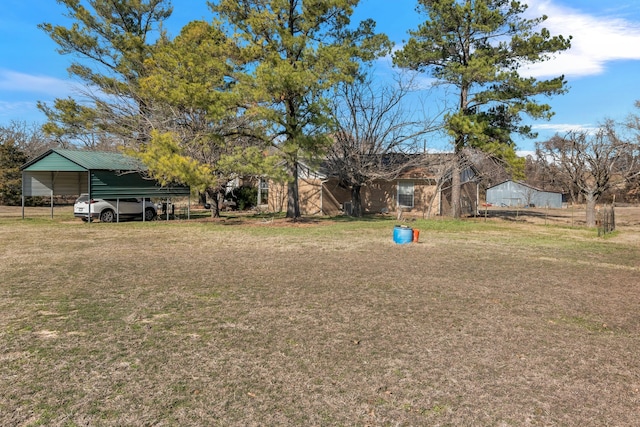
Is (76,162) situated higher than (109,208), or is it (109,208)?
(76,162)

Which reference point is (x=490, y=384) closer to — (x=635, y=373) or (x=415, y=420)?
(x=415, y=420)

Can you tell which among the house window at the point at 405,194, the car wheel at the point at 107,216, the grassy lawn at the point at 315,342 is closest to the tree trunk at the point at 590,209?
the house window at the point at 405,194

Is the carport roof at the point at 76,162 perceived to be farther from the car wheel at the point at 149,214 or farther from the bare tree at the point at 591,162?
the bare tree at the point at 591,162

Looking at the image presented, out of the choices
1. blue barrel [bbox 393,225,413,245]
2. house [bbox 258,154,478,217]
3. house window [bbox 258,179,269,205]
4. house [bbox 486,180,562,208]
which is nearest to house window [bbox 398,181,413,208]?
house [bbox 258,154,478,217]

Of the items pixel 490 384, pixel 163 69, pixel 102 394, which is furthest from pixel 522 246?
pixel 163 69

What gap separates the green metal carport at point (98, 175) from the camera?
727 inches

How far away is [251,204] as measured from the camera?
98.9 feet

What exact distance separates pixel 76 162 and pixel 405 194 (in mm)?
17246

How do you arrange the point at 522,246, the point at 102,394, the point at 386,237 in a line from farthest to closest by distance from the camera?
the point at 386,237, the point at 522,246, the point at 102,394

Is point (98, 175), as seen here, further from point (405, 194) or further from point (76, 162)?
point (405, 194)

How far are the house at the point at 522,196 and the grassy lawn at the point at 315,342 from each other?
4395 cm

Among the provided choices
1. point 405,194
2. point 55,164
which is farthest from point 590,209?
point 55,164

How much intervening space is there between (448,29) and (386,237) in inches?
485

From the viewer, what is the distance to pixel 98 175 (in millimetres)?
18297
